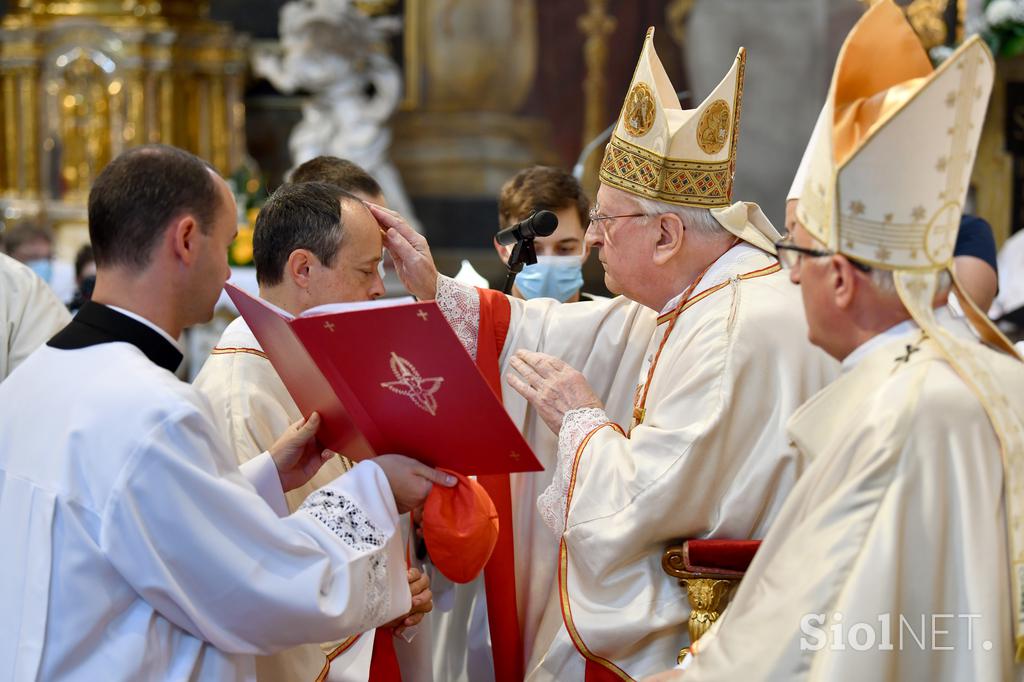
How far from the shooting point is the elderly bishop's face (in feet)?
10.4

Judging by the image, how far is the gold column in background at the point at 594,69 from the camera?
10.3 meters

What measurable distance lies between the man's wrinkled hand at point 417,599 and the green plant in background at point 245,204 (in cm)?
488

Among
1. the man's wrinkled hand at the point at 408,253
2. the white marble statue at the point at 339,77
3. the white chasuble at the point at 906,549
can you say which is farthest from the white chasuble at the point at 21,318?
the white marble statue at the point at 339,77

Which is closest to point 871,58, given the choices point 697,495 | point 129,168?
point 697,495

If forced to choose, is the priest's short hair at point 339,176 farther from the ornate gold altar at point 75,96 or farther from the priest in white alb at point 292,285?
the ornate gold altar at point 75,96

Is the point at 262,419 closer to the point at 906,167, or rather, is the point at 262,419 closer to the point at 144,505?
the point at 144,505

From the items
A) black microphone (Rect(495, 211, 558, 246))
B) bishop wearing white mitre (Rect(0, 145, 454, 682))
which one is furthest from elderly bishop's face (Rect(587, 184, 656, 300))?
bishop wearing white mitre (Rect(0, 145, 454, 682))

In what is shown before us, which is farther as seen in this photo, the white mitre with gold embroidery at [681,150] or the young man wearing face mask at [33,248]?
the young man wearing face mask at [33,248]

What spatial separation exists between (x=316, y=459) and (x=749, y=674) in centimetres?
115

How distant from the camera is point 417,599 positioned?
9.78 ft

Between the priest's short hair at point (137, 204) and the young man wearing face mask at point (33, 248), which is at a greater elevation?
the priest's short hair at point (137, 204)

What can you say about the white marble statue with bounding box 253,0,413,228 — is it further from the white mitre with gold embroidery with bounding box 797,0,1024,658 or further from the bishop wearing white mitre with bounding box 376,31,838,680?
the white mitre with gold embroidery with bounding box 797,0,1024,658

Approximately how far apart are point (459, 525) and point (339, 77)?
736 cm

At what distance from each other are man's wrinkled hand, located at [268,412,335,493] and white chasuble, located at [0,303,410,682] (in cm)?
44
